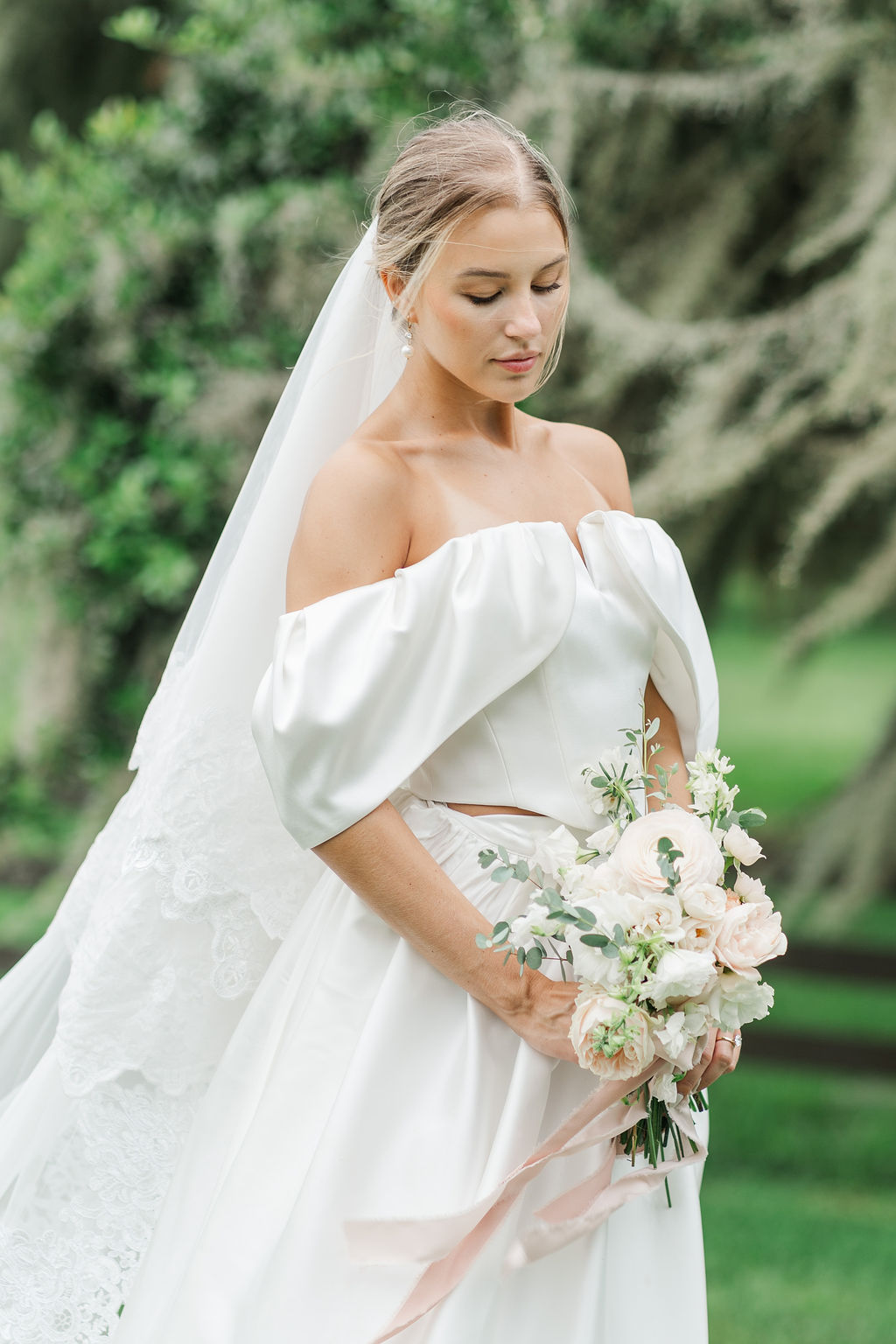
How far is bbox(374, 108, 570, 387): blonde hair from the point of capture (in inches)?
68.6

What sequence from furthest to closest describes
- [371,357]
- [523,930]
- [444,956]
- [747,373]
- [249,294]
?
[249,294], [747,373], [371,357], [444,956], [523,930]

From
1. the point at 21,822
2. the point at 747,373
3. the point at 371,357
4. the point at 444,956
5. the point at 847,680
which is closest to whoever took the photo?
the point at 444,956

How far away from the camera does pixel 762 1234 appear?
420 centimetres

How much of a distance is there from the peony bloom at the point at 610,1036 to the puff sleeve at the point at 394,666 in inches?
14.6

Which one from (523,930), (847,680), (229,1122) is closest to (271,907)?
(229,1122)

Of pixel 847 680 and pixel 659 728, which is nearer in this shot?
pixel 659 728

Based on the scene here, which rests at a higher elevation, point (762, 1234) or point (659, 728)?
point (659, 728)

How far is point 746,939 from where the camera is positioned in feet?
5.26

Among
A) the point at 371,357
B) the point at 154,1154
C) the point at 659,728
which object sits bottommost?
the point at 154,1154

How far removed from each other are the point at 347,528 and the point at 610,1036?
2.30ft

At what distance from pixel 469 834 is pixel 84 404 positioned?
308 cm

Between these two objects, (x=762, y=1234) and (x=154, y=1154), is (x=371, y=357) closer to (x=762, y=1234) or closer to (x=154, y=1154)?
(x=154, y=1154)

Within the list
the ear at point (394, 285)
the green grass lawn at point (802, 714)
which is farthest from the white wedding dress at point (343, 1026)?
the green grass lawn at point (802, 714)

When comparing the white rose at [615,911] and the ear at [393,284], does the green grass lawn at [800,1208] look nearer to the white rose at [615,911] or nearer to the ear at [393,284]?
the white rose at [615,911]
